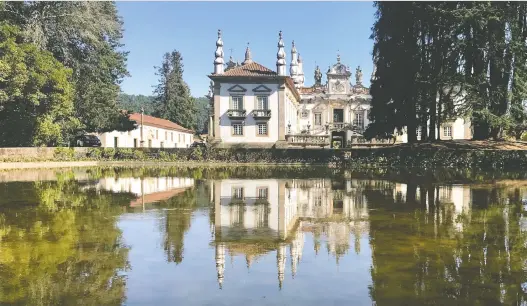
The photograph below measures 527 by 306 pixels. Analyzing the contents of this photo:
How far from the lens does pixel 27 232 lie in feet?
27.2

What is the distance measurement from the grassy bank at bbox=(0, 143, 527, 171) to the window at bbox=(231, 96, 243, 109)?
19.9ft

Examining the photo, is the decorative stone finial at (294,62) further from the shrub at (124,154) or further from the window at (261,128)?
the shrub at (124,154)

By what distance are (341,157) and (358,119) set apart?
20.0 meters

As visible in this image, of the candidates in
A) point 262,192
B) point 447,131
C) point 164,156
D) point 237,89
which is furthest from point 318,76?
point 262,192

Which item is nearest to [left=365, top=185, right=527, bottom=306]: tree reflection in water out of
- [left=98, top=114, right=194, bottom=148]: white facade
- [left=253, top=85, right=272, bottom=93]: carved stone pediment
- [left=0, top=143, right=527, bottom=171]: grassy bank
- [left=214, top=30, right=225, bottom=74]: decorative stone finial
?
[left=0, top=143, right=527, bottom=171]: grassy bank

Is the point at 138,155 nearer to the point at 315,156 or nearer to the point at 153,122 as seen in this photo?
the point at 315,156

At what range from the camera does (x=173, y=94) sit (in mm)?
73375

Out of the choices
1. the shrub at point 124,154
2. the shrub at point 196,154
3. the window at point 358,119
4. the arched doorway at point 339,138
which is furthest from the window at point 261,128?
the window at point 358,119

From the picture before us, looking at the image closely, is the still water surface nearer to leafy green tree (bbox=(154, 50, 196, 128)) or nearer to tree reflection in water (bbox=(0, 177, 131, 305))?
tree reflection in water (bbox=(0, 177, 131, 305))

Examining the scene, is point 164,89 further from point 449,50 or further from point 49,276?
point 49,276

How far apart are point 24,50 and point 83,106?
25.7ft

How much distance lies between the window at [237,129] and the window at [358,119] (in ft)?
54.1

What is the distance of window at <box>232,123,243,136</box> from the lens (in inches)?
1642

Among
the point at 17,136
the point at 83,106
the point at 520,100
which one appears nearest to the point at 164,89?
the point at 83,106
